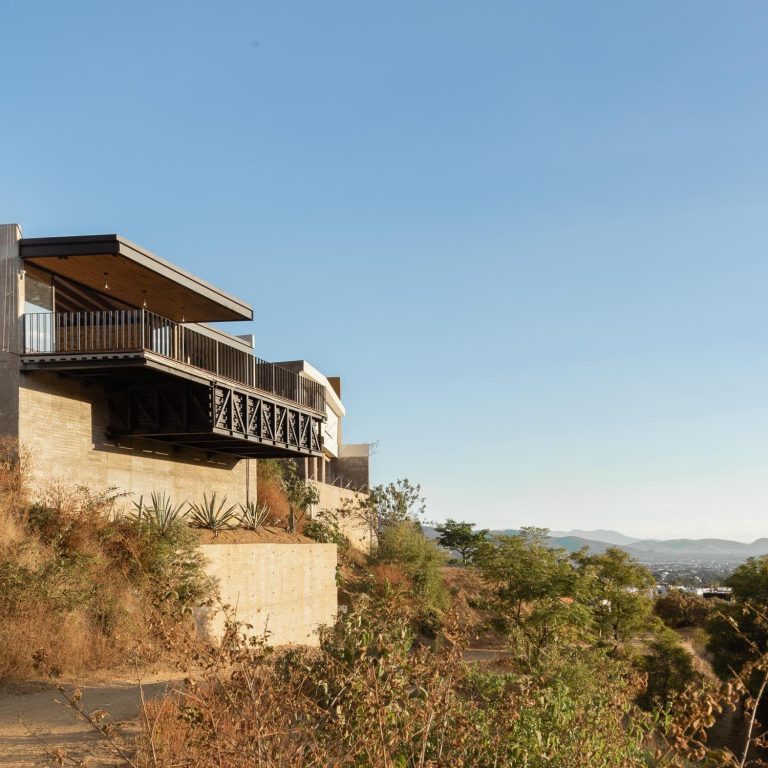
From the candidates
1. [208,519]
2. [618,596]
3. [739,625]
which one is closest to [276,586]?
[208,519]

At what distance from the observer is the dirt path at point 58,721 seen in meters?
9.39

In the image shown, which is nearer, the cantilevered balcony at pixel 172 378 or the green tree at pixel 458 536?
the cantilevered balcony at pixel 172 378

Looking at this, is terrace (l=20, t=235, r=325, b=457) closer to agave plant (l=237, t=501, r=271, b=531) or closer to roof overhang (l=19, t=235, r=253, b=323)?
roof overhang (l=19, t=235, r=253, b=323)

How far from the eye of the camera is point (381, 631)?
6992mm

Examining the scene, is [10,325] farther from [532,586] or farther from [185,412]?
[532,586]

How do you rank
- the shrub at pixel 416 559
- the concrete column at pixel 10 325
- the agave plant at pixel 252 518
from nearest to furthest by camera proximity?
the concrete column at pixel 10 325, the agave plant at pixel 252 518, the shrub at pixel 416 559

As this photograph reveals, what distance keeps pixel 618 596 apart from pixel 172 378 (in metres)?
21.9

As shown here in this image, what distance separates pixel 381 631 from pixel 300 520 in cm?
2804

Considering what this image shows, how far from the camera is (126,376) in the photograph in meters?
21.6

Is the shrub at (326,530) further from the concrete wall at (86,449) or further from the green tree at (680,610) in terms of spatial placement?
the green tree at (680,610)

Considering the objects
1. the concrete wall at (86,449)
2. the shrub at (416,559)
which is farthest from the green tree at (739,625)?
the concrete wall at (86,449)

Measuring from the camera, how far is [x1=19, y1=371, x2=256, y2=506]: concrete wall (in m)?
19.9

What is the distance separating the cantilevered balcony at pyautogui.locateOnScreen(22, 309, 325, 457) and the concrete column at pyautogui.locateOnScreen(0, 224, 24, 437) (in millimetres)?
265

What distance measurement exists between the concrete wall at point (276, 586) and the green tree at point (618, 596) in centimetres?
940
